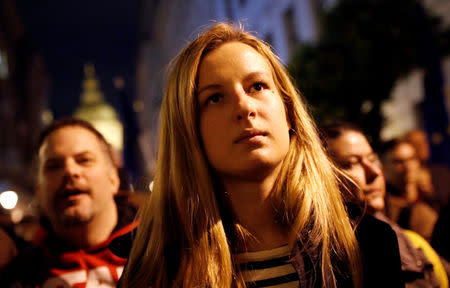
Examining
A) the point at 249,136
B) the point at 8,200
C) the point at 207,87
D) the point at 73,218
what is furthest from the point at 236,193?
the point at 8,200

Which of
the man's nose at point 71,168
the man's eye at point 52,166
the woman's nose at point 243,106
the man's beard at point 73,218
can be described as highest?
the man's eye at point 52,166

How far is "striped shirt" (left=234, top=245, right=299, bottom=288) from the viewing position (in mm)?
1663

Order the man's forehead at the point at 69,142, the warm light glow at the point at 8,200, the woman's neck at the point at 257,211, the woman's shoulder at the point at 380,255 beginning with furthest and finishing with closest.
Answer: the warm light glow at the point at 8,200 < the man's forehead at the point at 69,142 < the woman's neck at the point at 257,211 < the woman's shoulder at the point at 380,255

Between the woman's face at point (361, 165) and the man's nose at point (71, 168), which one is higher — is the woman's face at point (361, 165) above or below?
below

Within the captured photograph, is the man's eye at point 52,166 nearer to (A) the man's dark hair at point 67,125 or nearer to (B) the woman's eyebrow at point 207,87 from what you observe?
(A) the man's dark hair at point 67,125

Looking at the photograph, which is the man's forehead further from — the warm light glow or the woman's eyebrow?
the warm light glow

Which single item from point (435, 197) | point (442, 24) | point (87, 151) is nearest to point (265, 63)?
point (87, 151)

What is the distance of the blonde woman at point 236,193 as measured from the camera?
5.49ft

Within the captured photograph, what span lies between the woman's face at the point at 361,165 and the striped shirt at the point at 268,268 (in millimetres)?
934

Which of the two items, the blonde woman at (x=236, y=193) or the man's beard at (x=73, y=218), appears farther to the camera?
the man's beard at (x=73, y=218)

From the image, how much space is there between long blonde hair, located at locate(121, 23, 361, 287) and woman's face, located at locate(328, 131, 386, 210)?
515mm

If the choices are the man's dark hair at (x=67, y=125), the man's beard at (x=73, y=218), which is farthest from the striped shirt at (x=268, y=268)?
the man's dark hair at (x=67, y=125)

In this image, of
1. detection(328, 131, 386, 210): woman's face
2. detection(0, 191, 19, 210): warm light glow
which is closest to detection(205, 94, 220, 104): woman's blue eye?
detection(328, 131, 386, 210): woman's face

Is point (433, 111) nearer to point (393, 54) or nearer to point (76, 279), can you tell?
point (393, 54)
